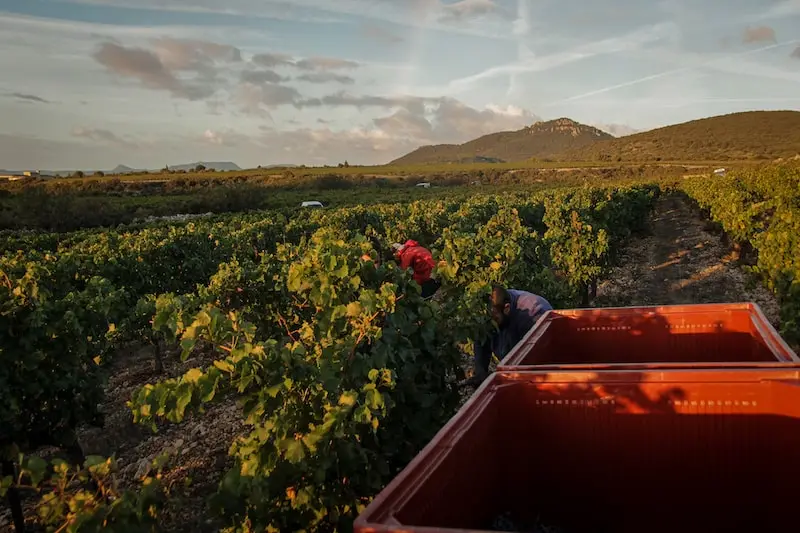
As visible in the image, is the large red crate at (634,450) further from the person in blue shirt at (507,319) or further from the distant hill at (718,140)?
the distant hill at (718,140)

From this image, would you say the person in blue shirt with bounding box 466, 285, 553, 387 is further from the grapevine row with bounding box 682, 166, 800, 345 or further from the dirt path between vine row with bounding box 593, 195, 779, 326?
the dirt path between vine row with bounding box 593, 195, 779, 326

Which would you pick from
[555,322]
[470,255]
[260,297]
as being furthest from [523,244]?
[555,322]

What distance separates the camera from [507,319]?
551 cm

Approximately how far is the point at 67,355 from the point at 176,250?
7.11 metres

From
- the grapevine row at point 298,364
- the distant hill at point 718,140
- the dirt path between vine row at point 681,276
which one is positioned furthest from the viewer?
the distant hill at point 718,140

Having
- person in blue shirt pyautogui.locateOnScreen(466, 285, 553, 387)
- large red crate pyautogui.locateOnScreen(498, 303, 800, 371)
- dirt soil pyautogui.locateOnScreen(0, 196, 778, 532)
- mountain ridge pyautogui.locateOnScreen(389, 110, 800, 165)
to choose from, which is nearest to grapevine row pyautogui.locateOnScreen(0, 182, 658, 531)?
person in blue shirt pyautogui.locateOnScreen(466, 285, 553, 387)

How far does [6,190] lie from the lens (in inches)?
1837

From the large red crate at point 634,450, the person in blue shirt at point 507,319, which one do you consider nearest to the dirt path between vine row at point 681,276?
the person in blue shirt at point 507,319

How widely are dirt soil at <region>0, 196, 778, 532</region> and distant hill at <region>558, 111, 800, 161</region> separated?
278 ft

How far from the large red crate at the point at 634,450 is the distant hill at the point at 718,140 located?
99861mm

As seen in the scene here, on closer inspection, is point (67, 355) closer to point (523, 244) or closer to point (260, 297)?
point (260, 297)

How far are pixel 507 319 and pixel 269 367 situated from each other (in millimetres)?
3171

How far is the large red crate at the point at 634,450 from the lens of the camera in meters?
2.68

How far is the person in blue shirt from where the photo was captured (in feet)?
17.6
